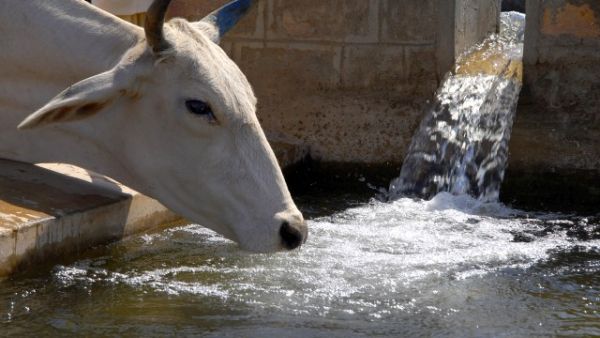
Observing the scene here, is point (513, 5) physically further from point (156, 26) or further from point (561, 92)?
point (156, 26)

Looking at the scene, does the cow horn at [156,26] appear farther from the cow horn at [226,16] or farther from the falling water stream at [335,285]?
the falling water stream at [335,285]

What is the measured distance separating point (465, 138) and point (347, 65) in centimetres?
84

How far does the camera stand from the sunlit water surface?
14.5ft

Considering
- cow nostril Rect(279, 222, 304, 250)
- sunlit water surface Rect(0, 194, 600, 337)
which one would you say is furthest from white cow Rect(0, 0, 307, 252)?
sunlit water surface Rect(0, 194, 600, 337)

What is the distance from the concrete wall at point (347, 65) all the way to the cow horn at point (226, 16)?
2340 mm

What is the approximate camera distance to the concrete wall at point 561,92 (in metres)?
7.57

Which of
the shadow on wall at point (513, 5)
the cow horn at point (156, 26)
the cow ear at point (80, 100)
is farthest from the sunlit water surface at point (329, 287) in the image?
the shadow on wall at point (513, 5)

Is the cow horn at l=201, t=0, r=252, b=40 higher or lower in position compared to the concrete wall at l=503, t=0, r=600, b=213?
higher

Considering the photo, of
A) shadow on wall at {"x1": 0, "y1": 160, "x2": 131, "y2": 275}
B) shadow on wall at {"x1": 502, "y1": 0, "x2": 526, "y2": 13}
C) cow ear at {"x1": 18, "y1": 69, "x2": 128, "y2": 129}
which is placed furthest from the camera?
shadow on wall at {"x1": 502, "y1": 0, "x2": 526, "y2": 13}

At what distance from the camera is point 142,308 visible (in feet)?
15.1

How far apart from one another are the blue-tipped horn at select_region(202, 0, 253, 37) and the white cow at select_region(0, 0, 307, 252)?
19 centimetres

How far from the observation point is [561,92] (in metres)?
7.66

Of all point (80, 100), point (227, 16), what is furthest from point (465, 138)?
point (80, 100)

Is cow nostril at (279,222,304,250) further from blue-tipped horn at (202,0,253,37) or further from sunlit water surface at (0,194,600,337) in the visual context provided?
blue-tipped horn at (202,0,253,37)
